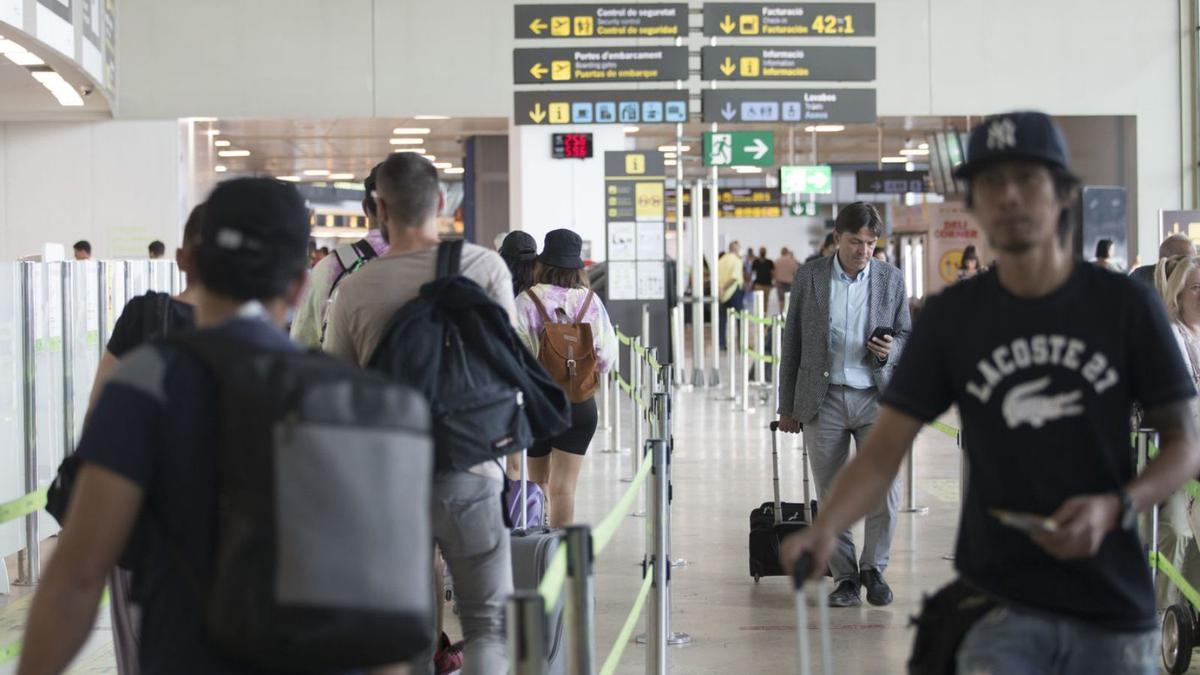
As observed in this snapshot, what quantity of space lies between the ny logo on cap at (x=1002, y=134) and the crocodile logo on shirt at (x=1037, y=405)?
0.41m

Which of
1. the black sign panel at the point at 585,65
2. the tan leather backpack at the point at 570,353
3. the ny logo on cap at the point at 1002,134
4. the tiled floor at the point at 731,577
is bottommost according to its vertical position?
the tiled floor at the point at 731,577

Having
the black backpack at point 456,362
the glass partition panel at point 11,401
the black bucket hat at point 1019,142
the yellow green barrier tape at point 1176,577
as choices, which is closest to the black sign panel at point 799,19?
the glass partition panel at point 11,401

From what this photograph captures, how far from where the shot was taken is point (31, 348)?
7.60 meters

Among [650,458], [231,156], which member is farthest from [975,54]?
[650,458]

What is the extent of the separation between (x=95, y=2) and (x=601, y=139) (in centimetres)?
679

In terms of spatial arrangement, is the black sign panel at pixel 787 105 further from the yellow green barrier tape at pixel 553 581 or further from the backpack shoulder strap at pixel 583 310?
the yellow green barrier tape at pixel 553 581

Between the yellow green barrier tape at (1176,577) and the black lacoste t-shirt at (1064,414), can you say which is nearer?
the black lacoste t-shirt at (1064,414)

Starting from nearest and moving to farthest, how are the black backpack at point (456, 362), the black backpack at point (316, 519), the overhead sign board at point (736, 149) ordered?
1. the black backpack at point (316, 519)
2. the black backpack at point (456, 362)
3. the overhead sign board at point (736, 149)

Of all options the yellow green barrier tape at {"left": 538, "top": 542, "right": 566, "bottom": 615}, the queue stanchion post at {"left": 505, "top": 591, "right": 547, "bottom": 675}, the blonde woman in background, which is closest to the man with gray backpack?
the queue stanchion post at {"left": 505, "top": 591, "right": 547, "bottom": 675}

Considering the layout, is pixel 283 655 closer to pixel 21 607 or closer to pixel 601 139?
pixel 21 607

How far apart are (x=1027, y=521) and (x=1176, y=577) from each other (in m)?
3.36

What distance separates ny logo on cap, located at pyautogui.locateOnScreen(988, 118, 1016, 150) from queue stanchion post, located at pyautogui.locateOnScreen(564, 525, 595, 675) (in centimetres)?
113

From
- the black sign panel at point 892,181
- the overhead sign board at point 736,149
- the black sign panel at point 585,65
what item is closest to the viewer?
the black sign panel at point 585,65

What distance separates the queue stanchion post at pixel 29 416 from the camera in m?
7.43
